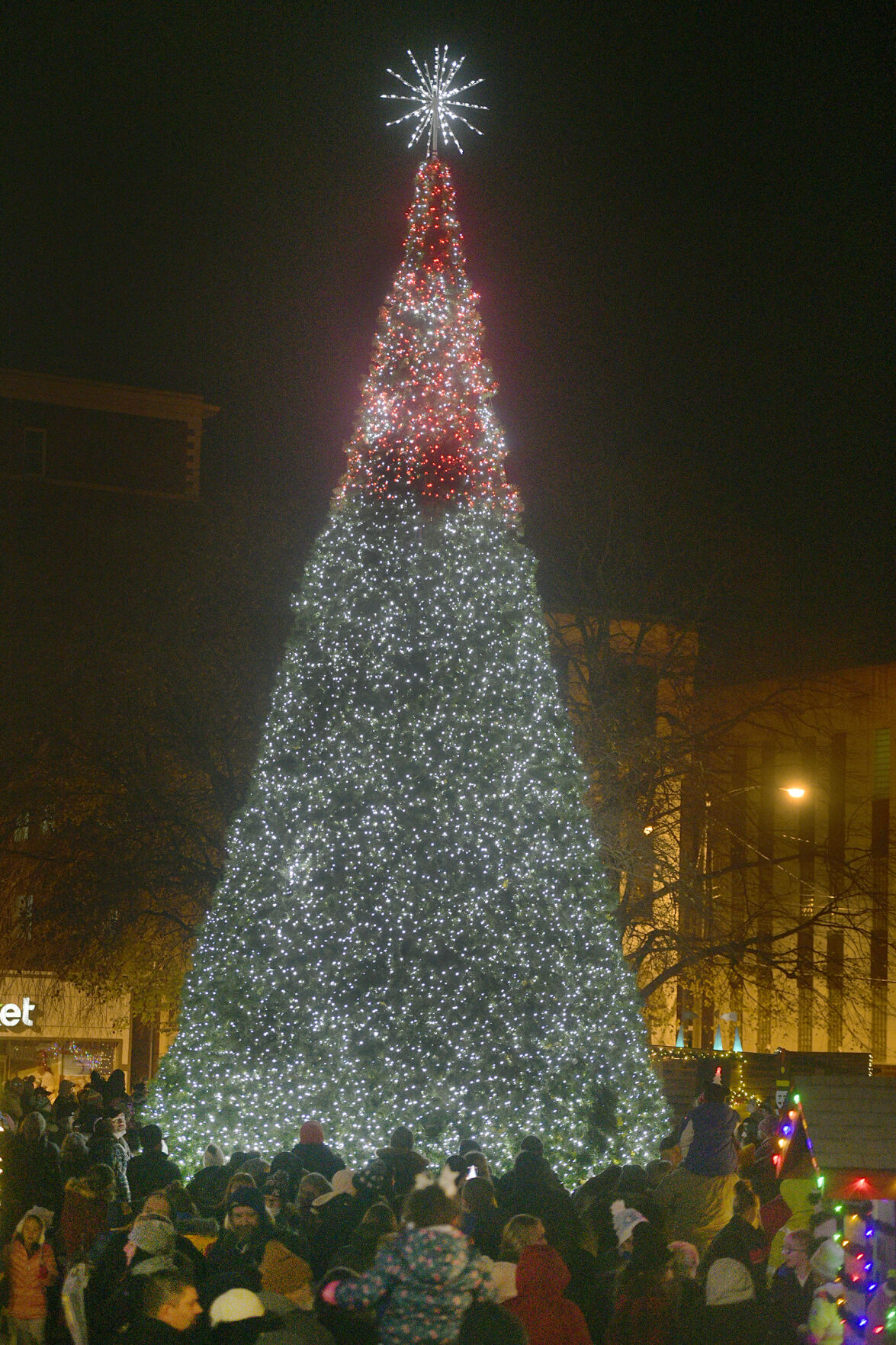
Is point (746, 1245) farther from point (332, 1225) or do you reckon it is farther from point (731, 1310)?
point (332, 1225)

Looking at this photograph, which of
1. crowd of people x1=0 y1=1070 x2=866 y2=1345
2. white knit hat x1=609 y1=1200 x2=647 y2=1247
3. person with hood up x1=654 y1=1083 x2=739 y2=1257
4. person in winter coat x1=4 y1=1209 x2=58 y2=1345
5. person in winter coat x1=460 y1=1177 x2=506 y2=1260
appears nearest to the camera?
crowd of people x1=0 y1=1070 x2=866 y2=1345

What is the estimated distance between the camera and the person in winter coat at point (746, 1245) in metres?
6.87

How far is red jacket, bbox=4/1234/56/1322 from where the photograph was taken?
8.00m

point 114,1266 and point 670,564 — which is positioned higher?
point 670,564

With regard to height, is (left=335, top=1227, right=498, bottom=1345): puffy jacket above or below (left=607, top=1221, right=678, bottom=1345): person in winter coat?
above

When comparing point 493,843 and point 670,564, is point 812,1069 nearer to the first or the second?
point 670,564

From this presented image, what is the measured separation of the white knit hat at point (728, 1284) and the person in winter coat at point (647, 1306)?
0.19 metres

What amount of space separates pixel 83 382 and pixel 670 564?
83.9 feet

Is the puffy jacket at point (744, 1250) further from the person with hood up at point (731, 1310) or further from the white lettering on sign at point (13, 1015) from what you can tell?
the white lettering on sign at point (13, 1015)

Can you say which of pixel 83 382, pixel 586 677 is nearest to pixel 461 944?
pixel 586 677

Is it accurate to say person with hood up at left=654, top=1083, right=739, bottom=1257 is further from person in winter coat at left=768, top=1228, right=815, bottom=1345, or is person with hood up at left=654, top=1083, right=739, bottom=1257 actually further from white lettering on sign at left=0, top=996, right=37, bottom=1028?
white lettering on sign at left=0, top=996, right=37, bottom=1028

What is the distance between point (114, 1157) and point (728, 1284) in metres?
6.08

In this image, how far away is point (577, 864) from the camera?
14484mm

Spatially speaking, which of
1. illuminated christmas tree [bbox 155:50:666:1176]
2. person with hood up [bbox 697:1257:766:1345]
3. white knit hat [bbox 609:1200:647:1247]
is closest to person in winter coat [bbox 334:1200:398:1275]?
white knit hat [bbox 609:1200:647:1247]
